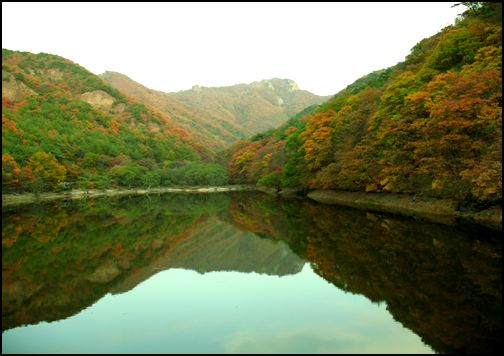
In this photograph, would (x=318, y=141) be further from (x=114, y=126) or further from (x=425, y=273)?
(x=114, y=126)

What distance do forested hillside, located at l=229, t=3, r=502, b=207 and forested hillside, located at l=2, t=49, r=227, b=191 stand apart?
199 feet

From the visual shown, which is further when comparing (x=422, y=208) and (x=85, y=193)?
(x=85, y=193)

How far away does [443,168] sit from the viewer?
32.8 meters

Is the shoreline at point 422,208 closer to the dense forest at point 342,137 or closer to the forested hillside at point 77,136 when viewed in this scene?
the dense forest at point 342,137

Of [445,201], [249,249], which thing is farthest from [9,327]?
[445,201]

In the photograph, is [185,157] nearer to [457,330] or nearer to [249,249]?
[249,249]

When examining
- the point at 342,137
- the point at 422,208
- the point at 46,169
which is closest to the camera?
the point at 422,208

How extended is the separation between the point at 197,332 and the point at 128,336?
172cm

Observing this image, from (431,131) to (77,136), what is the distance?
402 ft

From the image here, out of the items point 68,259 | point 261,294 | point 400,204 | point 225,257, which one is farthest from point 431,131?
point 68,259

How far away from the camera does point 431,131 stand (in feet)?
110

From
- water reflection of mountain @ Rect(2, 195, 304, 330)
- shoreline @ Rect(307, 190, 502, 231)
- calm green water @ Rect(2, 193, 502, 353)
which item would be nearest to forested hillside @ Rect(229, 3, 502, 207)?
shoreline @ Rect(307, 190, 502, 231)

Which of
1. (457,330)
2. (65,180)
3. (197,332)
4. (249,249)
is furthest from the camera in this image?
(65,180)

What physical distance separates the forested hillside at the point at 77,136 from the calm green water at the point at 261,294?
70002mm
